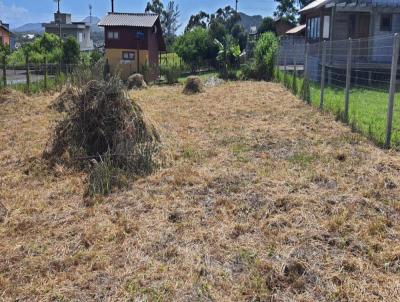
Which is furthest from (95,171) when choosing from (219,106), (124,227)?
(219,106)

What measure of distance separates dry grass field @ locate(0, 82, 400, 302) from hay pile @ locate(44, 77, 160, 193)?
1.05ft

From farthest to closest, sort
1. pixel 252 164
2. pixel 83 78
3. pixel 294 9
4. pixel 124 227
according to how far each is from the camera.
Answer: pixel 294 9
pixel 83 78
pixel 252 164
pixel 124 227

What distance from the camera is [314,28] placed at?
25922 millimetres

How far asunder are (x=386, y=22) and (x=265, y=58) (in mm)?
6470

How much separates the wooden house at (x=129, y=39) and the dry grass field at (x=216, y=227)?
25.5m

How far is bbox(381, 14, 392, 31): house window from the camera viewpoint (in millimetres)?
21923

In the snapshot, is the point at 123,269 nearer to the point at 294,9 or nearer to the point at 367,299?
the point at 367,299

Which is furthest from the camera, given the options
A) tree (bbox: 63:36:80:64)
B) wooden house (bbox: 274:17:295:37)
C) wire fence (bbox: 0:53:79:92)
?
wooden house (bbox: 274:17:295:37)

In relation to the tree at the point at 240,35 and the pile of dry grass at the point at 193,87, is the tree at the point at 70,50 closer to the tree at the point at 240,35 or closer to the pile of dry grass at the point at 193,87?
the tree at the point at 240,35

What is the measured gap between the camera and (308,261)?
139 inches

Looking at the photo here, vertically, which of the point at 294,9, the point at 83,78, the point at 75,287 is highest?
the point at 294,9

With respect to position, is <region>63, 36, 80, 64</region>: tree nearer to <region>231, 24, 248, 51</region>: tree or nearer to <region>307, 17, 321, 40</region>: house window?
<region>231, 24, 248, 51</region>: tree

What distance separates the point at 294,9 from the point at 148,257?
54.0 meters

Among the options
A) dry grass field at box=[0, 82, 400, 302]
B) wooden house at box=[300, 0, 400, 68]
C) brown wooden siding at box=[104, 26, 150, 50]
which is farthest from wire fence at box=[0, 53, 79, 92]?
brown wooden siding at box=[104, 26, 150, 50]
